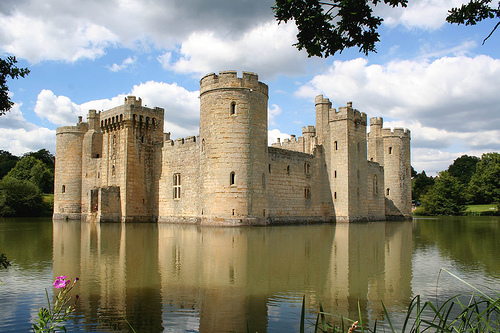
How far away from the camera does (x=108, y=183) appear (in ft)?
106

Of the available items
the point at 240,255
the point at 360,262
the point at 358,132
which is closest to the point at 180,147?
the point at 358,132

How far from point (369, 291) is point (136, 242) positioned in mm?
10746

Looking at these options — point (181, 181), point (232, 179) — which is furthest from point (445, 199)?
point (232, 179)

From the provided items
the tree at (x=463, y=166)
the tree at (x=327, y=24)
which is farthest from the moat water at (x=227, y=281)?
the tree at (x=463, y=166)

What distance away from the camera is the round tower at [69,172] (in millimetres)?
36562

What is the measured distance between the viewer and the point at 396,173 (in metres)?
39.6

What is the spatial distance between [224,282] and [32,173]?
178ft

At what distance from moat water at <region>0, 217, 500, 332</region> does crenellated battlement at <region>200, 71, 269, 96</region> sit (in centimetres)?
1243

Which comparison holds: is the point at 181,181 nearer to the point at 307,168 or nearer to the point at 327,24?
the point at 307,168

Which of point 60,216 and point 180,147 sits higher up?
point 180,147

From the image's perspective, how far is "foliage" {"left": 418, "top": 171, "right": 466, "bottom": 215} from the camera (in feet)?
183

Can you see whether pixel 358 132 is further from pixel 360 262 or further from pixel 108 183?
Result: pixel 360 262

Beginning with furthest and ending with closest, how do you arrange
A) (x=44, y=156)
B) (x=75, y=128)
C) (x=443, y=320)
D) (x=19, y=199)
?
(x=44, y=156), (x=19, y=199), (x=75, y=128), (x=443, y=320)

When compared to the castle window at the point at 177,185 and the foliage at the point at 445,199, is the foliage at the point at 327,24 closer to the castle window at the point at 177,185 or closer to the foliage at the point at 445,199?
the castle window at the point at 177,185
